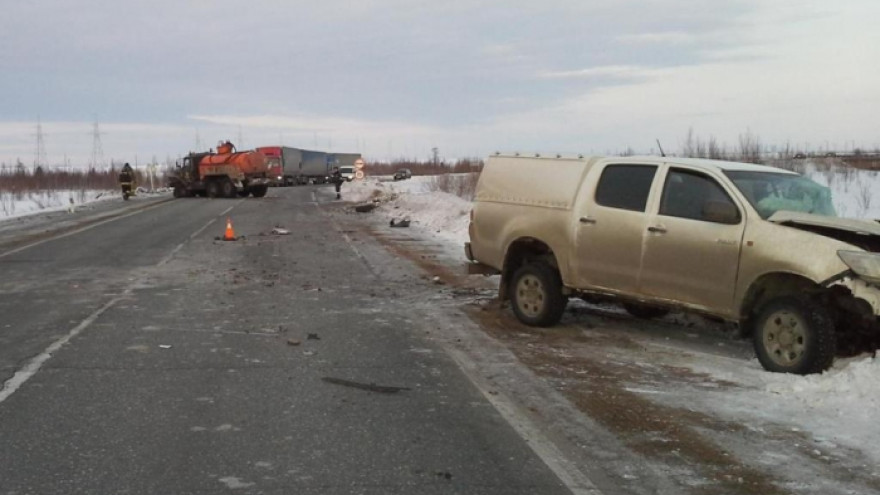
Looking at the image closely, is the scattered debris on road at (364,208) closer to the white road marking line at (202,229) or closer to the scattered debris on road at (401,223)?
the white road marking line at (202,229)

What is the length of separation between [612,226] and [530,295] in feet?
4.54

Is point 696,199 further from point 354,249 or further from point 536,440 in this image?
point 354,249

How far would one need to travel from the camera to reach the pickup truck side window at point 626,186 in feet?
25.9

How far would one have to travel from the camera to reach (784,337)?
6559mm

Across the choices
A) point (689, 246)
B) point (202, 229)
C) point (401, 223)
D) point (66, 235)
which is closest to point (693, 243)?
point (689, 246)

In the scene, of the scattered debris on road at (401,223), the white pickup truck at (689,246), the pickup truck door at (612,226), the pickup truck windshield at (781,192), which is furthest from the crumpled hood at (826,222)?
the scattered debris on road at (401,223)

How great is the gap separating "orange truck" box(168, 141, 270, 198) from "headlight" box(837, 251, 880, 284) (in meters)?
40.2

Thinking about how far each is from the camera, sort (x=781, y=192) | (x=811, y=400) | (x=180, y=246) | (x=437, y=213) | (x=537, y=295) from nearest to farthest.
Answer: (x=811, y=400) < (x=781, y=192) < (x=537, y=295) < (x=180, y=246) < (x=437, y=213)

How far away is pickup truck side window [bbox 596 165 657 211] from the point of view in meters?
7.90

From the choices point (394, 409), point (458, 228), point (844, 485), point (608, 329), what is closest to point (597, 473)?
point (844, 485)

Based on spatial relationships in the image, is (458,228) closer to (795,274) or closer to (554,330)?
(554,330)

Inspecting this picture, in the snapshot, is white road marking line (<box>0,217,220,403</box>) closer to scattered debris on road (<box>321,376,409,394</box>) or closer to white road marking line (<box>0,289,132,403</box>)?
white road marking line (<box>0,289,132,403</box>)

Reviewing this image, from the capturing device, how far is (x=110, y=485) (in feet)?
13.9

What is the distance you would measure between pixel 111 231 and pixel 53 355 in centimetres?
1561
